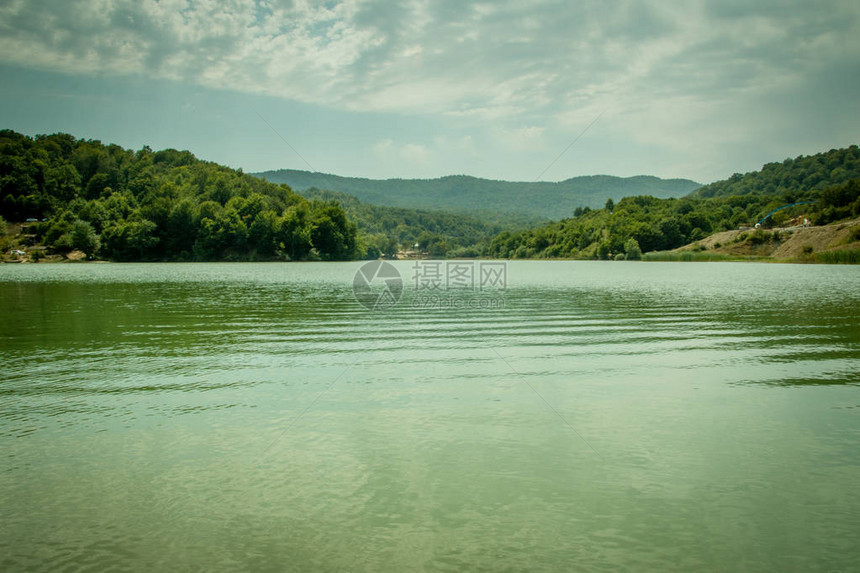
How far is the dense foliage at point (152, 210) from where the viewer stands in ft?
442

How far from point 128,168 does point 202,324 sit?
655ft

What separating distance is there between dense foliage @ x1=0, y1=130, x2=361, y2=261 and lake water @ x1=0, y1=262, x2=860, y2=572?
13114 cm

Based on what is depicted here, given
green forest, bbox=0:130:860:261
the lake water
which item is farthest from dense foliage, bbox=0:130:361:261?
the lake water

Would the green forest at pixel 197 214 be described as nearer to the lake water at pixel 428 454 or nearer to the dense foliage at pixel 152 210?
the dense foliage at pixel 152 210

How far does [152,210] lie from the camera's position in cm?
13988

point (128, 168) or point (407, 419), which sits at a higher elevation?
point (128, 168)

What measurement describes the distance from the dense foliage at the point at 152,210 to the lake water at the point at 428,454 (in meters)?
131

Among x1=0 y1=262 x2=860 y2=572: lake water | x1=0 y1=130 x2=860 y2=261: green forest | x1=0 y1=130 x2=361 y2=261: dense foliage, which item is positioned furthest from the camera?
x1=0 y1=130 x2=361 y2=261: dense foliage

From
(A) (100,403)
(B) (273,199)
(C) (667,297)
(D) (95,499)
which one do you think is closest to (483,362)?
(A) (100,403)

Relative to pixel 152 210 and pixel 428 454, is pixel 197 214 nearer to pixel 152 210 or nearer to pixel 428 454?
pixel 152 210

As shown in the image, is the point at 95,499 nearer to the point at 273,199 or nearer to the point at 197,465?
the point at 197,465

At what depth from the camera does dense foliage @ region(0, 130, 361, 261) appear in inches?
5300

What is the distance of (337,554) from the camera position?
5.40 metres

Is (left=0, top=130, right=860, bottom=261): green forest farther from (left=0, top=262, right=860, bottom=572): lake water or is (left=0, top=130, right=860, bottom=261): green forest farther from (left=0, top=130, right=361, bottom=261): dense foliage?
(left=0, top=262, right=860, bottom=572): lake water
